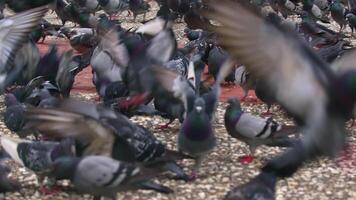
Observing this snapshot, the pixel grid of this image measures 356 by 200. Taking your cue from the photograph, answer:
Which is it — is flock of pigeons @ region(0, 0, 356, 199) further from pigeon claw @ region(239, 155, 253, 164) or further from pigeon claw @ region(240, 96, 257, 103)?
pigeon claw @ region(240, 96, 257, 103)

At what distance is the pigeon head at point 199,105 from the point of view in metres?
6.07

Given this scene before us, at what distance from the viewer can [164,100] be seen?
7.41 m

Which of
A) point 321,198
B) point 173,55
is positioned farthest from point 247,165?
point 173,55

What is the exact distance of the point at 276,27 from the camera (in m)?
3.52

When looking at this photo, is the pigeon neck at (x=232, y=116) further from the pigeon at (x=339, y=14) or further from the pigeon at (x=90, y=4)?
the pigeon at (x=90, y=4)

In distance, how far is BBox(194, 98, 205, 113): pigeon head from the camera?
6070 mm

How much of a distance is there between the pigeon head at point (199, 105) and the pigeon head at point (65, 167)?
1521 mm

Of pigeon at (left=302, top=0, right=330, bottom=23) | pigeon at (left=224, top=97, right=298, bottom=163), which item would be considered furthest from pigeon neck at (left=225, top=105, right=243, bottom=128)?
pigeon at (left=302, top=0, right=330, bottom=23)

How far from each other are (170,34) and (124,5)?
10690mm

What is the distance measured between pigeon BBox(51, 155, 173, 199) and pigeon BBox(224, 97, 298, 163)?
6.23 ft

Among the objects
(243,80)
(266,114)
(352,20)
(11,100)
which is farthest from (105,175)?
(352,20)

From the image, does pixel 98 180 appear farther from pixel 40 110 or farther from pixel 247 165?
pixel 247 165

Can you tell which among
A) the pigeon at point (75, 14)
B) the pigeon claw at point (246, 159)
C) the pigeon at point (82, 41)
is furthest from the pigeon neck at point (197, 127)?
the pigeon at point (75, 14)

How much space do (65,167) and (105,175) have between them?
408mm
